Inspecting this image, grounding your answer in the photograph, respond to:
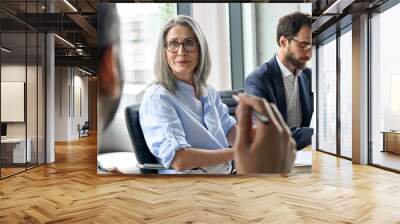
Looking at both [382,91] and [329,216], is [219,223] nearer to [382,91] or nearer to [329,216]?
[329,216]

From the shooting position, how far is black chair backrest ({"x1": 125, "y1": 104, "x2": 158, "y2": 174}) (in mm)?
5023

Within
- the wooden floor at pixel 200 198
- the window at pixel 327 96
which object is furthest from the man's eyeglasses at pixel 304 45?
the window at pixel 327 96

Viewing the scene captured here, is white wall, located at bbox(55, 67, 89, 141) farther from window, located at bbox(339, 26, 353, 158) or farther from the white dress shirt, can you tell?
the white dress shirt

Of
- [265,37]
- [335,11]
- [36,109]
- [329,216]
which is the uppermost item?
[335,11]

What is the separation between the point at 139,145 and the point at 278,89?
5.91 feet

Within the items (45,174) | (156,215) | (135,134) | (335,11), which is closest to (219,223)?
(156,215)

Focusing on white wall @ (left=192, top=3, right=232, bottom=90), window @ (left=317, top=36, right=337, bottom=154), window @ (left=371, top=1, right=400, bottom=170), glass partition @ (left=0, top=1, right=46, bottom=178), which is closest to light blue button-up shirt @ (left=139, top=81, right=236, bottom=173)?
white wall @ (left=192, top=3, right=232, bottom=90)

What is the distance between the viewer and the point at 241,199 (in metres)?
4.89

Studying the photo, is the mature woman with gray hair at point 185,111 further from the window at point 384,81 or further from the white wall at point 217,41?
the window at point 384,81

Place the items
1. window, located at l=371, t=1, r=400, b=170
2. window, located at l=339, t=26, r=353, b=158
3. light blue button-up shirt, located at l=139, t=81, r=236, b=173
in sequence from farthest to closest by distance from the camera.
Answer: window, located at l=339, t=26, r=353, b=158 → window, located at l=371, t=1, r=400, b=170 → light blue button-up shirt, located at l=139, t=81, r=236, b=173

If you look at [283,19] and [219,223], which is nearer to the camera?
[219,223]

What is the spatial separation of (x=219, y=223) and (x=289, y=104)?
1.85 meters

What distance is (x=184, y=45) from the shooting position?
187 inches

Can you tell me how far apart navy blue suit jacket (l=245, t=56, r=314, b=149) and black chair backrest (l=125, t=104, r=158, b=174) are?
4.54ft
